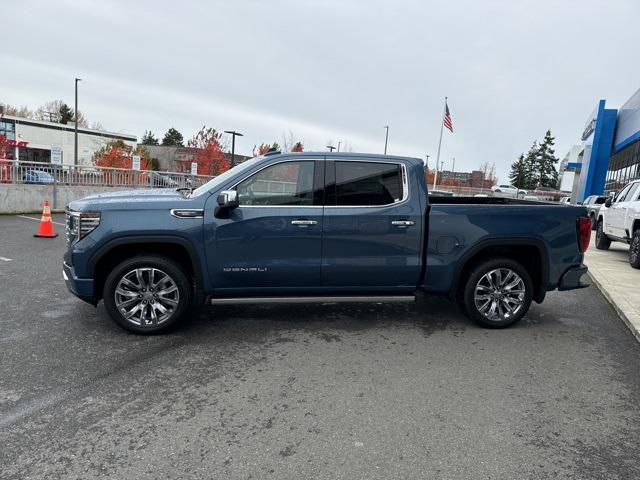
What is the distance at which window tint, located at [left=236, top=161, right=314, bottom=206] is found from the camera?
5.02 metres

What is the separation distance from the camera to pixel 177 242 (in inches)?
191

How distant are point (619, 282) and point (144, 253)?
26.1 feet

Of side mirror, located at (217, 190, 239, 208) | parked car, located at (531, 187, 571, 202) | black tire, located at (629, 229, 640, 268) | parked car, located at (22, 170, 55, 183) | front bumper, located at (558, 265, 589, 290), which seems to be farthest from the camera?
parked car, located at (531, 187, 571, 202)

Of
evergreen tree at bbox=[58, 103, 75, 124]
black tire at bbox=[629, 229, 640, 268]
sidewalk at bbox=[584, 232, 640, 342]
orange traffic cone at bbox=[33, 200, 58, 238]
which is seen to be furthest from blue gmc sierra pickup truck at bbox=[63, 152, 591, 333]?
evergreen tree at bbox=[58, 103, 75, 124]

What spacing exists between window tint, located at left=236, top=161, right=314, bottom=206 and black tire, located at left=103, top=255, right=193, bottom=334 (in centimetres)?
103

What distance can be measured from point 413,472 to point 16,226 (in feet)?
43.0

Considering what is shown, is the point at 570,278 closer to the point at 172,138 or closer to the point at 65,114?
the point at 65,114

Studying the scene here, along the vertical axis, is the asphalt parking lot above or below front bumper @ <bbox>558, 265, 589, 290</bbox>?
below

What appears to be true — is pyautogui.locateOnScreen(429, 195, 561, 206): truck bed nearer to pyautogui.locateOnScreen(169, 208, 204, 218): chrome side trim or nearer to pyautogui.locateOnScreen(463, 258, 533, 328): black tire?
pyautogui.locateOnScreen(463, 258, 533, 328): black tire

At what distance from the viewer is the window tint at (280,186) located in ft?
16.5

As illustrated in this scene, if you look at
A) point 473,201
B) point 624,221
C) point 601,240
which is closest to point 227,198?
point 473,201

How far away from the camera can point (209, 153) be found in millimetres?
52469

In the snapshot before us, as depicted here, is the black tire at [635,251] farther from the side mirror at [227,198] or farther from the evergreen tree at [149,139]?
the evergreen tree at [149,139]

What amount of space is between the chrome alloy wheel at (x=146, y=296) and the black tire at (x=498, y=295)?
325 centimetres
